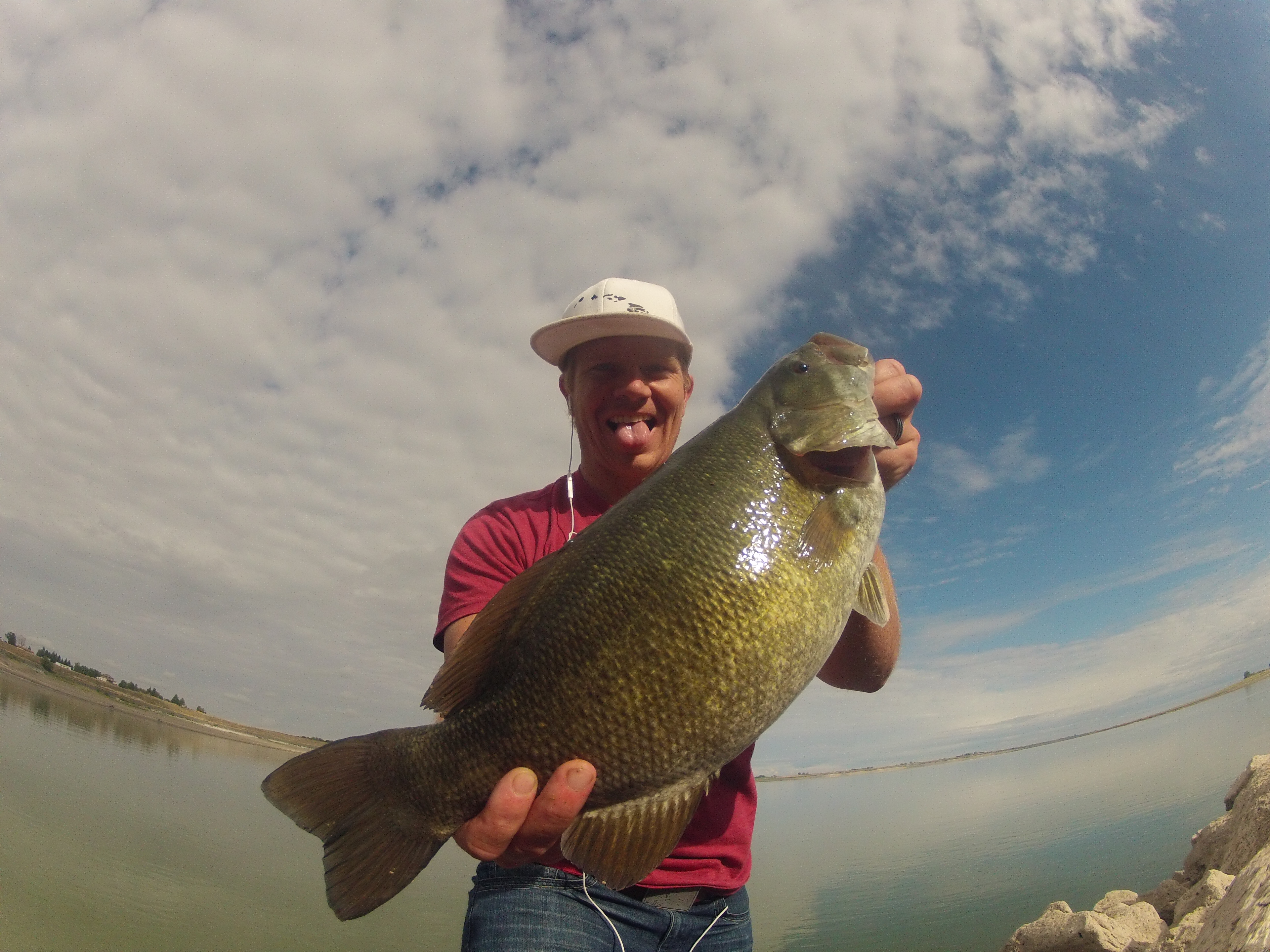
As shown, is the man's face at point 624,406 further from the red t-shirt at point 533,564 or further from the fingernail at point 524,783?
the fingernail at point 524,783

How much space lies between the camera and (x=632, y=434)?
11.2ft

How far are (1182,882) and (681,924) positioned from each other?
11.0 meters

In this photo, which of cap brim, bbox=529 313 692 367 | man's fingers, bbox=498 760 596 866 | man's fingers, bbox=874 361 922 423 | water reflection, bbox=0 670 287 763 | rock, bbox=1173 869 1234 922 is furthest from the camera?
water reflection, bbox=0 670 287 763

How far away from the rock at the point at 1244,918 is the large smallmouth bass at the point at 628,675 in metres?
1.38

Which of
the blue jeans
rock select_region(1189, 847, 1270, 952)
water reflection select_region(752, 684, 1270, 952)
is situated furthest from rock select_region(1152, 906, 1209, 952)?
water reflection select_region(752, 684, 1270, 952)

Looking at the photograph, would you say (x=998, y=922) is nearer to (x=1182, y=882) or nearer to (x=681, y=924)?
(x=1182, y=882)

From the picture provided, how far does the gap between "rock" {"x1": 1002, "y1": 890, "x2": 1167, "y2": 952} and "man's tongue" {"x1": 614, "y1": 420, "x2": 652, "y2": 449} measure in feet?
25.6

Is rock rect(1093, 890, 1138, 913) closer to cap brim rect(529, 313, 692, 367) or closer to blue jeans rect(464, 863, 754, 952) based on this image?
blue jeans rect(464, 863, 754, 952)

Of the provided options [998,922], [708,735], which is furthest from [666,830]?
[998,922]

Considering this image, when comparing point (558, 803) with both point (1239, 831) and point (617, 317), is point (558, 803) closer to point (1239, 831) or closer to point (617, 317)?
point (617, 317)

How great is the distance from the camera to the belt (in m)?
2.55

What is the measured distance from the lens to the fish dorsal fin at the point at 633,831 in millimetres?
1952

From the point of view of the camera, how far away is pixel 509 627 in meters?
2.17

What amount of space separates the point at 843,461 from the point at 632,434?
51.5 inches
